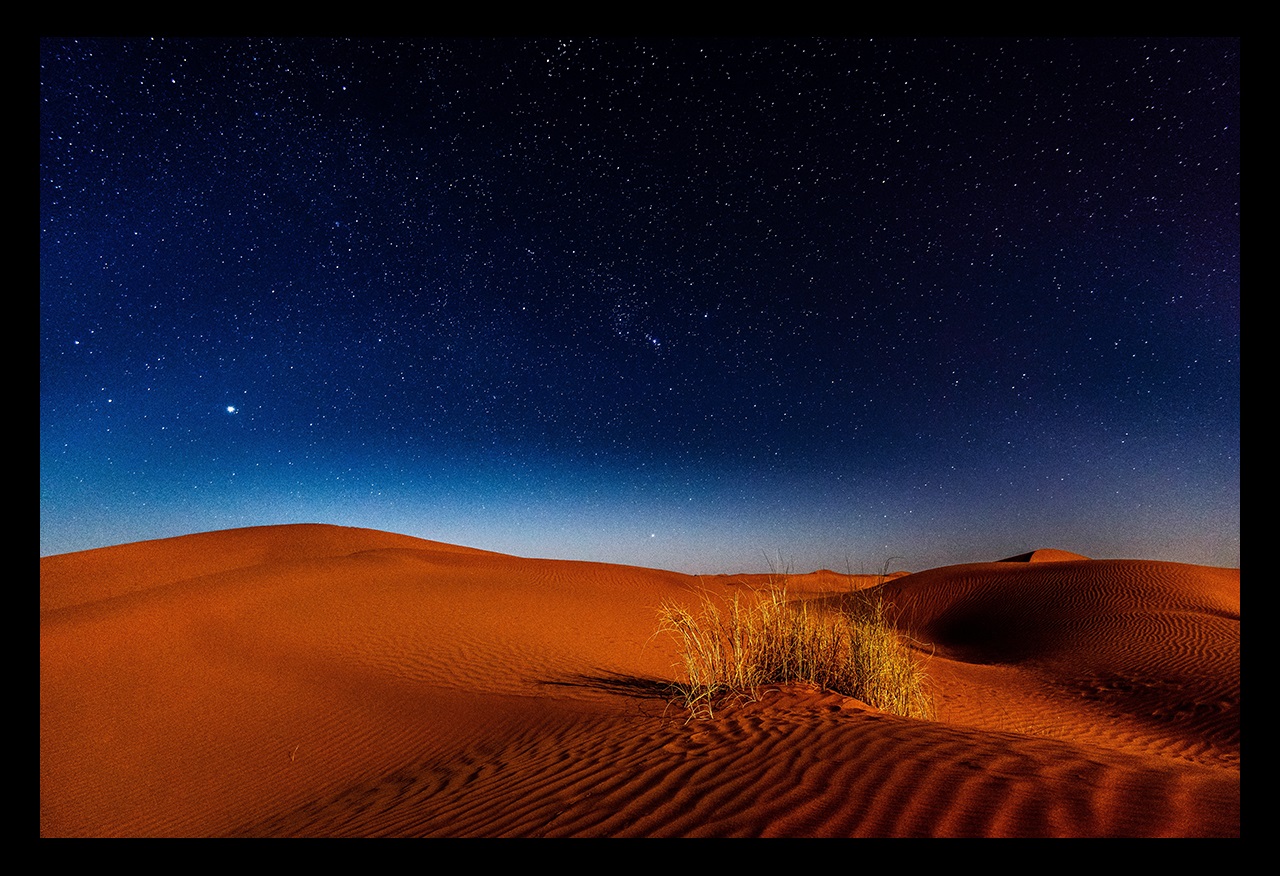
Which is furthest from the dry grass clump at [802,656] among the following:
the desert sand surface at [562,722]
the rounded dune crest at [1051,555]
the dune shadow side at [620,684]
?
the rounded dune crest at [1051,555]

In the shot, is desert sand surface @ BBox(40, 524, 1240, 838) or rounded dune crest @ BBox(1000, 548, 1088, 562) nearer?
desert sand surface @ BBox(40, 524, 1240, 838)

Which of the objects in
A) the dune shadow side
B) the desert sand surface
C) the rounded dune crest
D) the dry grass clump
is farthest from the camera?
the rounded dune crest

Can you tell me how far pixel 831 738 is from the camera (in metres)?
4.08

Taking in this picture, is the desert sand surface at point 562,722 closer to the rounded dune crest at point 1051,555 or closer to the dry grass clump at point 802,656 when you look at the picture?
the dry grass clump at point 802,656

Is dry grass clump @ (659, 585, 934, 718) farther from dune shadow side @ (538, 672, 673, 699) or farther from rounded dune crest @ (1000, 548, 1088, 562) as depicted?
rounded dune crest @ (1000, 548, 1088, 562)

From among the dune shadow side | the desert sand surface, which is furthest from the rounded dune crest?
the dune shadow side

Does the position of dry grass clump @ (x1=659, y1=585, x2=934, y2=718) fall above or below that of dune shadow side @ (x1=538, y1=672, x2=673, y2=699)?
above

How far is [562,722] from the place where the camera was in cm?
629

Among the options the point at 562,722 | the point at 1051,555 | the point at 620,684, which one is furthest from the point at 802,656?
the point at 1051,555

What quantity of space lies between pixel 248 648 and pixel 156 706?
3.31 meters

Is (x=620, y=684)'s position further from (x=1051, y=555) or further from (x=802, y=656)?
(x=1051, y=555)

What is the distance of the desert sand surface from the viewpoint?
3035mm

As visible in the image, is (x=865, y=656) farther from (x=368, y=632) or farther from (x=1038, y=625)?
(x=1038, y=625)

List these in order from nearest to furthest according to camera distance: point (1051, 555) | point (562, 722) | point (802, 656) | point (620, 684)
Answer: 1. point (562, 722)
2. point (802, 656)
3. point (620, 684)
4. point (1051, 555)
